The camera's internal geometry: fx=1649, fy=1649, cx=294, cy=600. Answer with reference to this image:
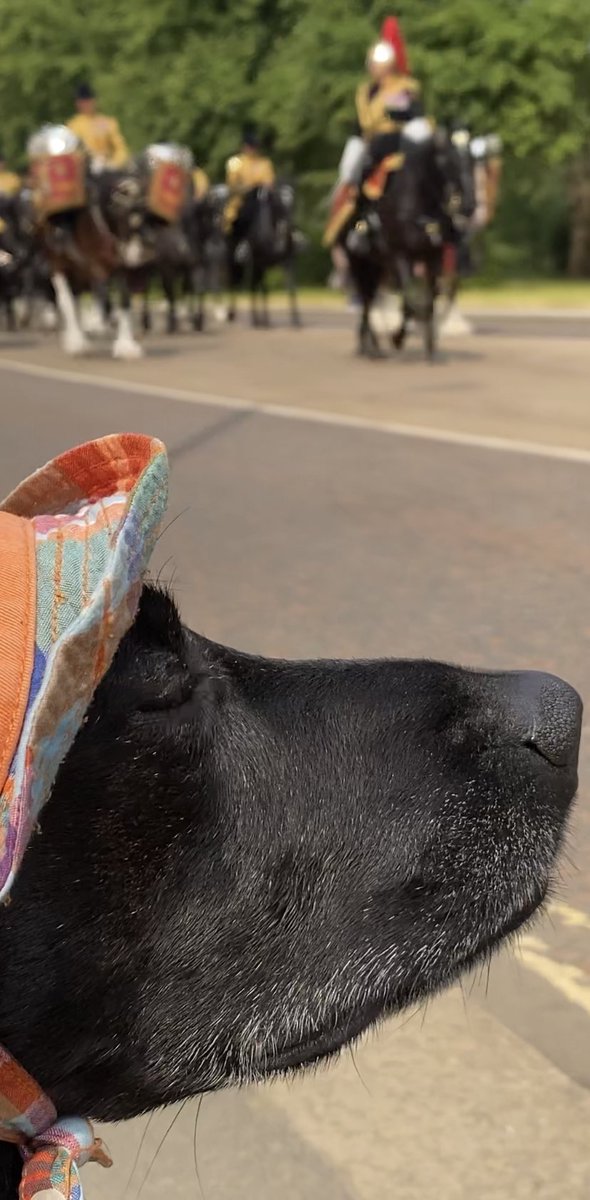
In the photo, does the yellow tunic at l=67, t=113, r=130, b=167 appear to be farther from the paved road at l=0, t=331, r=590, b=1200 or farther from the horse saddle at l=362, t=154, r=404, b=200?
the paved road at l=0, t=331, r=590, b=1200

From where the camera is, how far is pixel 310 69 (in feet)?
141

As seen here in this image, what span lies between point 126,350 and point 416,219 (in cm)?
468

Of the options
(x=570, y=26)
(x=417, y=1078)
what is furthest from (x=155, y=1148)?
(x=570, y=26)

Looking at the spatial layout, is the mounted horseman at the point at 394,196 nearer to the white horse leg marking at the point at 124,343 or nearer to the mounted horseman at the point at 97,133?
the white horse leg marking at the point at 124,343

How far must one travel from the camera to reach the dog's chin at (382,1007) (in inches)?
81.6

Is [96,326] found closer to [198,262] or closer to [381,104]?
[198,262]

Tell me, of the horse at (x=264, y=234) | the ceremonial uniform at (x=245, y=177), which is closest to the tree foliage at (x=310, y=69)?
the ceremonial uniform at (x=245, y=177)

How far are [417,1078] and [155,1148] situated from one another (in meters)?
0.48

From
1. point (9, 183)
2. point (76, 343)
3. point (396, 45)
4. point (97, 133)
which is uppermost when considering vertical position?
point (396, 45)

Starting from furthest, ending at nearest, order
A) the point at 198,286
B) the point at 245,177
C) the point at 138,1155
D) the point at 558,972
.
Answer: the point at 198,286 < the point at 245,177 < the point at 558,972 < the point at 138,1155

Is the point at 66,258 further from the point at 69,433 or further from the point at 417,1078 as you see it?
the point at 417,1078

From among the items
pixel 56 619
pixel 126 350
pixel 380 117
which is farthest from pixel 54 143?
pixel 56 619

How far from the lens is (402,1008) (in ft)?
7.00

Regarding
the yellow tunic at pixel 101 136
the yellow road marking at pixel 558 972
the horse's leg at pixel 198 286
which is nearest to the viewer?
the yellow road marking at pixel 558 972
